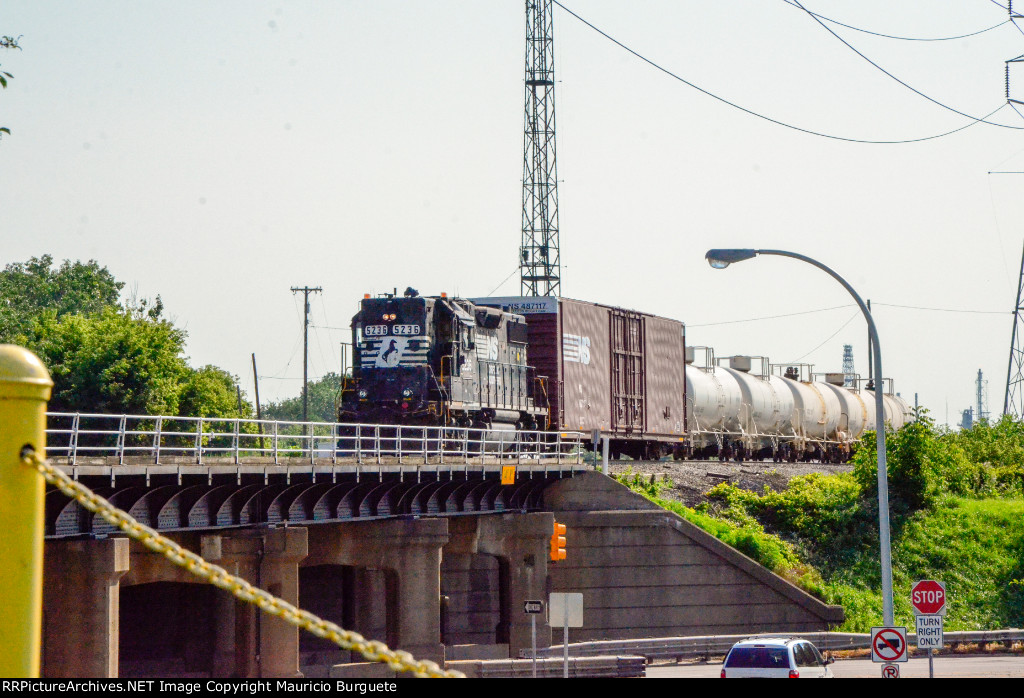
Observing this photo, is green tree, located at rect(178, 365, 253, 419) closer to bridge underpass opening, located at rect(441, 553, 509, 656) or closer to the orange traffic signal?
bridge underpass opening, located at rect(441, 553, 509, 656)

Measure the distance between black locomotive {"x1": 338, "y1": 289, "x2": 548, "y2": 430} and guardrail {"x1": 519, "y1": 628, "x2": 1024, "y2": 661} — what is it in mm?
7004

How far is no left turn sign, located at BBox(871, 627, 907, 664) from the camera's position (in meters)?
17.3

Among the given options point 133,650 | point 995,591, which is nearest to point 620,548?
point 995,591

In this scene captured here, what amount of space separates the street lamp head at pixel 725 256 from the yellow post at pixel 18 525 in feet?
56.7

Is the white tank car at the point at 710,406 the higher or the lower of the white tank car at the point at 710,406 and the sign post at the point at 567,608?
the higher

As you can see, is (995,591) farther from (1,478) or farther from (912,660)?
(1,478)

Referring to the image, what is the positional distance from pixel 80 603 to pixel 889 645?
12696 millimetres

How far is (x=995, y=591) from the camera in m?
40.6

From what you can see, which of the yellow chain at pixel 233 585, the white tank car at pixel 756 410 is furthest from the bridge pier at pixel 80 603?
the white tank car at pixel 756 410

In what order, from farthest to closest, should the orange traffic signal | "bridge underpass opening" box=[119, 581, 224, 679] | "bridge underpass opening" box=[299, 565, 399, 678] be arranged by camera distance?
"bridge underpass opening" box=[119, 581, 224, 679], the orange traffic signal, "bridge underpass opening" box=[299, 565, 399, 678]

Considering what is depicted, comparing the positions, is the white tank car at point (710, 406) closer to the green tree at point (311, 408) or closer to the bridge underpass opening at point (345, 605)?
the bridge underpass opening at point (345, 605)

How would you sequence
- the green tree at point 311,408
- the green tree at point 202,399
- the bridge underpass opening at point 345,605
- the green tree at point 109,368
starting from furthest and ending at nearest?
the green tree at point 311,408, the green tree at point 202,399, the green tree at point 109,368, the bridge underpass opening at point 345,605

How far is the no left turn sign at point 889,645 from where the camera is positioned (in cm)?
1730

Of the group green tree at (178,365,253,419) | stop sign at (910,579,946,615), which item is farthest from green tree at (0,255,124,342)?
stop sign at (910,579,946,615)
